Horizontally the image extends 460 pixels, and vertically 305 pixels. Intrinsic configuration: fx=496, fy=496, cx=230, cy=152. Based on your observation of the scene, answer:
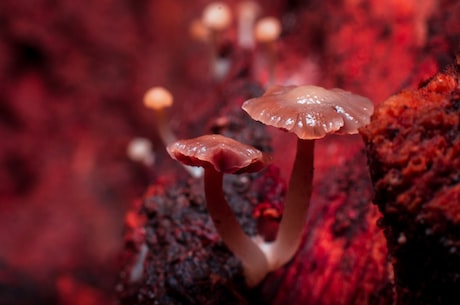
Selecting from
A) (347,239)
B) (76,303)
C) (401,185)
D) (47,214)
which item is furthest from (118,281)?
(47,214)

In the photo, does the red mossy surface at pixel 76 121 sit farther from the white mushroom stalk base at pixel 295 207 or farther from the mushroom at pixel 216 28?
the white mushroom stalk base at pixel 295 207

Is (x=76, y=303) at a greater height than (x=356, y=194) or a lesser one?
greater

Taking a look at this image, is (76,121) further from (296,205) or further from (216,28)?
(296,205)

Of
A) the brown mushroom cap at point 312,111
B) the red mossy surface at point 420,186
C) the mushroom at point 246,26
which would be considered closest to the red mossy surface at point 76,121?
the mushroom at point 246,26

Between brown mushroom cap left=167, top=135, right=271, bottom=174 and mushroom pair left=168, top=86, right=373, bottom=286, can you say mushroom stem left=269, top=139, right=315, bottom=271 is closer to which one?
mushroom pair left=168, top=86, right=373, bottom=286

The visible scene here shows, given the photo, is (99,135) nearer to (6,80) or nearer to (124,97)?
(124,97)

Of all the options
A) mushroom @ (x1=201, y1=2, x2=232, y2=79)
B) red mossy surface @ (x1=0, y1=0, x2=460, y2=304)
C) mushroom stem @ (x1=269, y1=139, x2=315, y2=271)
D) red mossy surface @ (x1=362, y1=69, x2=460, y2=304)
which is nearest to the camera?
red mossy surface @ (x1=362, y1=69, x2=460, y2=304)

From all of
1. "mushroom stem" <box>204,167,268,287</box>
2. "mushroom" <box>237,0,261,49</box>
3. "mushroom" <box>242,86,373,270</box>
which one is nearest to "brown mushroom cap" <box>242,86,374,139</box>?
"mushroom" <box>242,86,373,270</box>
